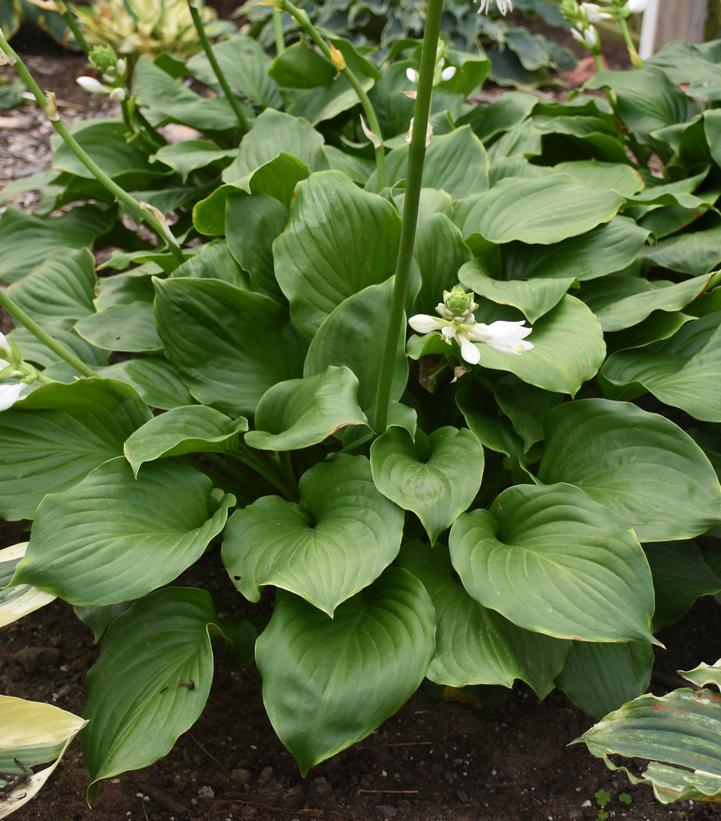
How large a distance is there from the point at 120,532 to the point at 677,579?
1.42 meters

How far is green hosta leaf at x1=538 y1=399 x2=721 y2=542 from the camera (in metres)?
1.96

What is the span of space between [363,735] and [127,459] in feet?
2.70

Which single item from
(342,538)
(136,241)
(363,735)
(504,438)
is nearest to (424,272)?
(504,438)

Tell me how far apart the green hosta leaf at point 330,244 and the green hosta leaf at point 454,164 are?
18.9 inches

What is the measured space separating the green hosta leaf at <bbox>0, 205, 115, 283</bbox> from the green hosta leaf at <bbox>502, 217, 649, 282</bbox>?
169cm

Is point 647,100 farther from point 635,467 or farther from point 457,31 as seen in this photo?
point 457,31

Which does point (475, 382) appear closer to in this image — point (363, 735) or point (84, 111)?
point (363, 735)

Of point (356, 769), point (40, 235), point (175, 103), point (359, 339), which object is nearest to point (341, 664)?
point (356, 769)

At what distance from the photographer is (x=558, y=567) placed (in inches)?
73.6

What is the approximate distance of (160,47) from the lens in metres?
5.95

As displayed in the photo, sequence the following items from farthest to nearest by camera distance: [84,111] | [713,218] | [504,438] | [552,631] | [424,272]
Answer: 1. [84,111]
2. [713,218]
3. [424,272]
4. [504,438]
5. [552,631]

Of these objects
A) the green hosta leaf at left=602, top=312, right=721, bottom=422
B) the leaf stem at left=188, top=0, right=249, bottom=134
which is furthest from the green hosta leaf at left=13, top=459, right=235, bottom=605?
the leaf stem at left=188, top=0, right=249, bottom=134

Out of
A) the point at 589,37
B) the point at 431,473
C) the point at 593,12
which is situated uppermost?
the point at 593,12

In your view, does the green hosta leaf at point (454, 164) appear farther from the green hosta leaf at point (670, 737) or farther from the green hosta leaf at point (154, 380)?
the green hosta leaf at point (670, 737)
